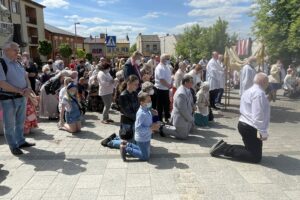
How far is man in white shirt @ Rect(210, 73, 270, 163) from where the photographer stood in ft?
16.4

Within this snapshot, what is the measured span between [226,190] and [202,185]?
0.35 m

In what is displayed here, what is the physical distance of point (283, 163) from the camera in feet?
17.4

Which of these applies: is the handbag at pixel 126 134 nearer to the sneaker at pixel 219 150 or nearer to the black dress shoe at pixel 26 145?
the sneaker at pixel 219 150

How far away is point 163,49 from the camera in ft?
349

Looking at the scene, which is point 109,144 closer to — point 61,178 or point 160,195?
point 61,178

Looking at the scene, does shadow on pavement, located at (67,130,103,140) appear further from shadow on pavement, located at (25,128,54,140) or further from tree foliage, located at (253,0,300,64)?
tree foliage, located at (253,0,300,64)

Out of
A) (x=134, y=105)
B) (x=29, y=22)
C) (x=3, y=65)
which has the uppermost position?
(x=29, y=22)

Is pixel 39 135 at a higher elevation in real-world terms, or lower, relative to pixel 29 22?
lower

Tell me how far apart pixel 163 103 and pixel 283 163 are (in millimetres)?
3722

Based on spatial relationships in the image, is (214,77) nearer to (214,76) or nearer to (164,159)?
(214,76)

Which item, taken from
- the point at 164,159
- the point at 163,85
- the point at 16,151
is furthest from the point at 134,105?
the point at 16,151

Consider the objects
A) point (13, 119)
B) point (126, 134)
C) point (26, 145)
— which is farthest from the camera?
point (26, 145)

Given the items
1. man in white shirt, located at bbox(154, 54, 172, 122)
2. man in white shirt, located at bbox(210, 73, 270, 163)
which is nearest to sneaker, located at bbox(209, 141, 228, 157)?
man in white shirt, located at bbox(210, 73, 270, 163)

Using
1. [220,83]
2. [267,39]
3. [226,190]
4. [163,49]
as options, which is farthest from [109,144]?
[163,49]
